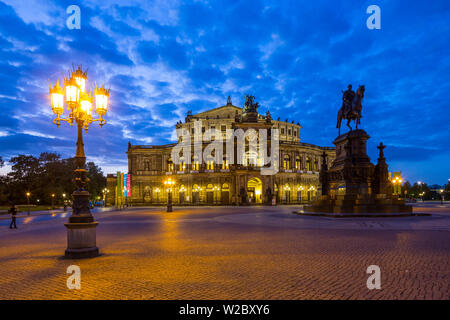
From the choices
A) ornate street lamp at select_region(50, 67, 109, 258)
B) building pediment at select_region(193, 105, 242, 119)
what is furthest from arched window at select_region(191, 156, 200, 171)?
ornate street lamp at select_region(50, 67, 109, 258)

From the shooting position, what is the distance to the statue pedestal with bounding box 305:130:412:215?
72.7 ft

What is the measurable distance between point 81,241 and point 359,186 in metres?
20.7

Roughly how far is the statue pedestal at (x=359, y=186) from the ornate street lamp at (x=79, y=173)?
18.8 m

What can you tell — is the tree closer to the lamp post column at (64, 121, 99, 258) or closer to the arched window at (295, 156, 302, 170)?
the arched window at (295, 156, 302, 170)

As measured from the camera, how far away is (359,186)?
902 inches

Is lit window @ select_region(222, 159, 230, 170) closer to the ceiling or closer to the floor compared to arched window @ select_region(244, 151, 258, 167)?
closer to the floor

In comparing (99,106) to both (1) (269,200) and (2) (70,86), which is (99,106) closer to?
(2) (70,86)

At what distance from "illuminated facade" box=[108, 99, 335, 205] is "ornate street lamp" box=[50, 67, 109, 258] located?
4893 centimetres

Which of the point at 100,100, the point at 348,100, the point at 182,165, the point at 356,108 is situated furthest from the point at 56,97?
the point at 182,165

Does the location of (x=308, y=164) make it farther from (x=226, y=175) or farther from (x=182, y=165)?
(x=182, y=165)

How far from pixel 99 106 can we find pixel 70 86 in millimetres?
1347

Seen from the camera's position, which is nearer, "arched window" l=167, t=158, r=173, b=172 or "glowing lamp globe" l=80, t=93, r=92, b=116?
"glowing lamp globe" l=80, t=93, r=92, b=116

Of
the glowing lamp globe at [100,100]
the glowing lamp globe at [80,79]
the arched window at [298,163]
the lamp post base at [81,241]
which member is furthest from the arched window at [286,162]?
the lamp post base at [81,241]

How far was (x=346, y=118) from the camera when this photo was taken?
84.2 ft
